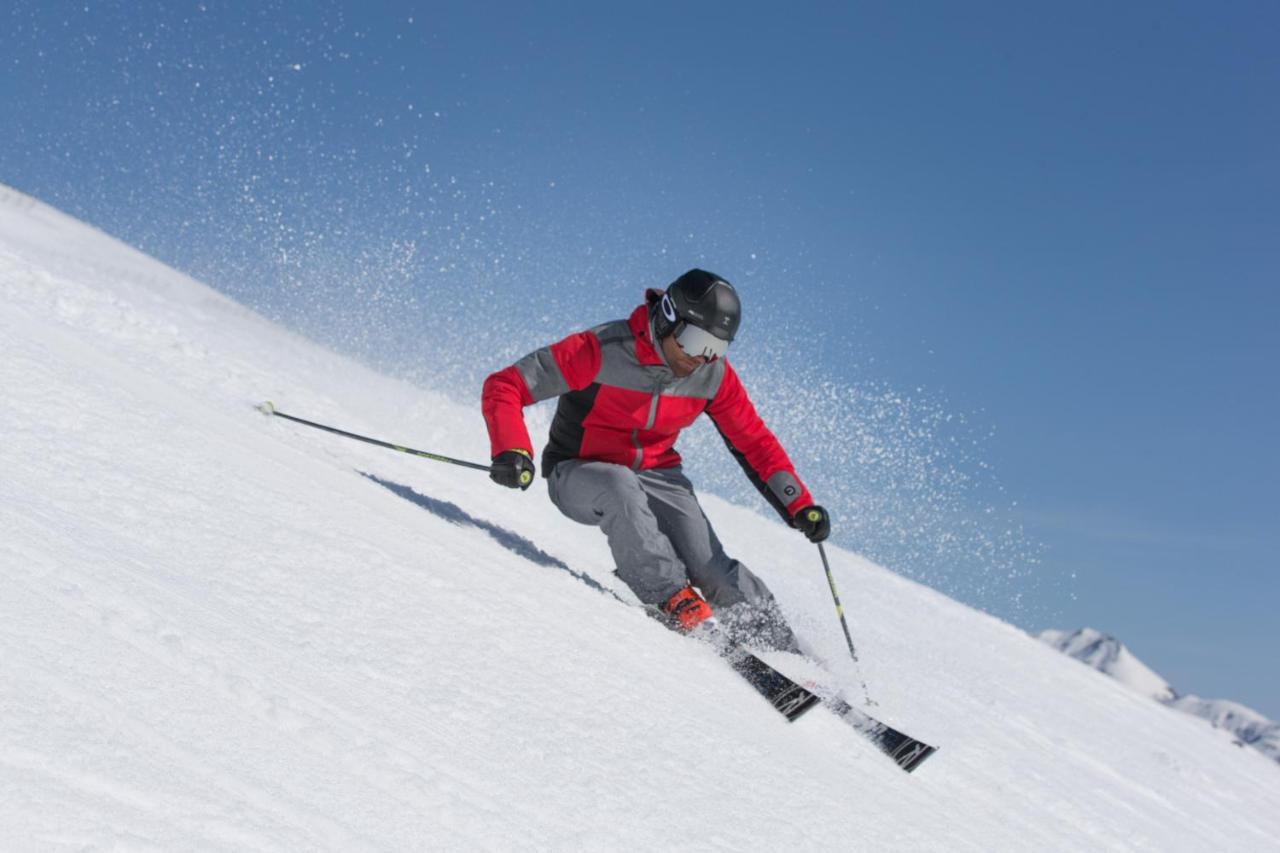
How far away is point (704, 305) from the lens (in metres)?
4.52

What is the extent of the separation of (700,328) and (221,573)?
2.55 m

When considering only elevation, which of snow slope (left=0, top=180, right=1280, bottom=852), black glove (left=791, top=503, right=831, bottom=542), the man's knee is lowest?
snow slope (left=0, top=180, right=1280, bottom=852)

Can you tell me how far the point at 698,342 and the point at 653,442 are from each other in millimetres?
662

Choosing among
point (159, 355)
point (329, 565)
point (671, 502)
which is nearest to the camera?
point (329, 565)

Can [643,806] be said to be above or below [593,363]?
below

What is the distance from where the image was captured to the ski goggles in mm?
4555

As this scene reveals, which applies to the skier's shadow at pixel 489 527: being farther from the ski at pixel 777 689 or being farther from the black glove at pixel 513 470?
the ski at pixel 777 689

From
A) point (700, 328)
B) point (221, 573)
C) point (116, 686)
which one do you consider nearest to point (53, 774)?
point (116, 686)

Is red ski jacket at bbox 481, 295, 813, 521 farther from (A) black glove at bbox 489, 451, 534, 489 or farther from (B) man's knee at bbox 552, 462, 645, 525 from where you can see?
(B) man's knee at bbox 552, 462, 645, 525

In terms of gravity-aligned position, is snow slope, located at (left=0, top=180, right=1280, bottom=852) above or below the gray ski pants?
below

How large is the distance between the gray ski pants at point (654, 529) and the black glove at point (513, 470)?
38cm

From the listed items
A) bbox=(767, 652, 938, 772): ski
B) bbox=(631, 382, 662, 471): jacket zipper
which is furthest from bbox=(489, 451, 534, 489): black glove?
bbox=(767, 652, 938, 772): ski

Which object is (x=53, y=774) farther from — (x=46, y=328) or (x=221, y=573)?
(x=46, y=328)

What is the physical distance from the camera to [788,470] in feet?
17.3
